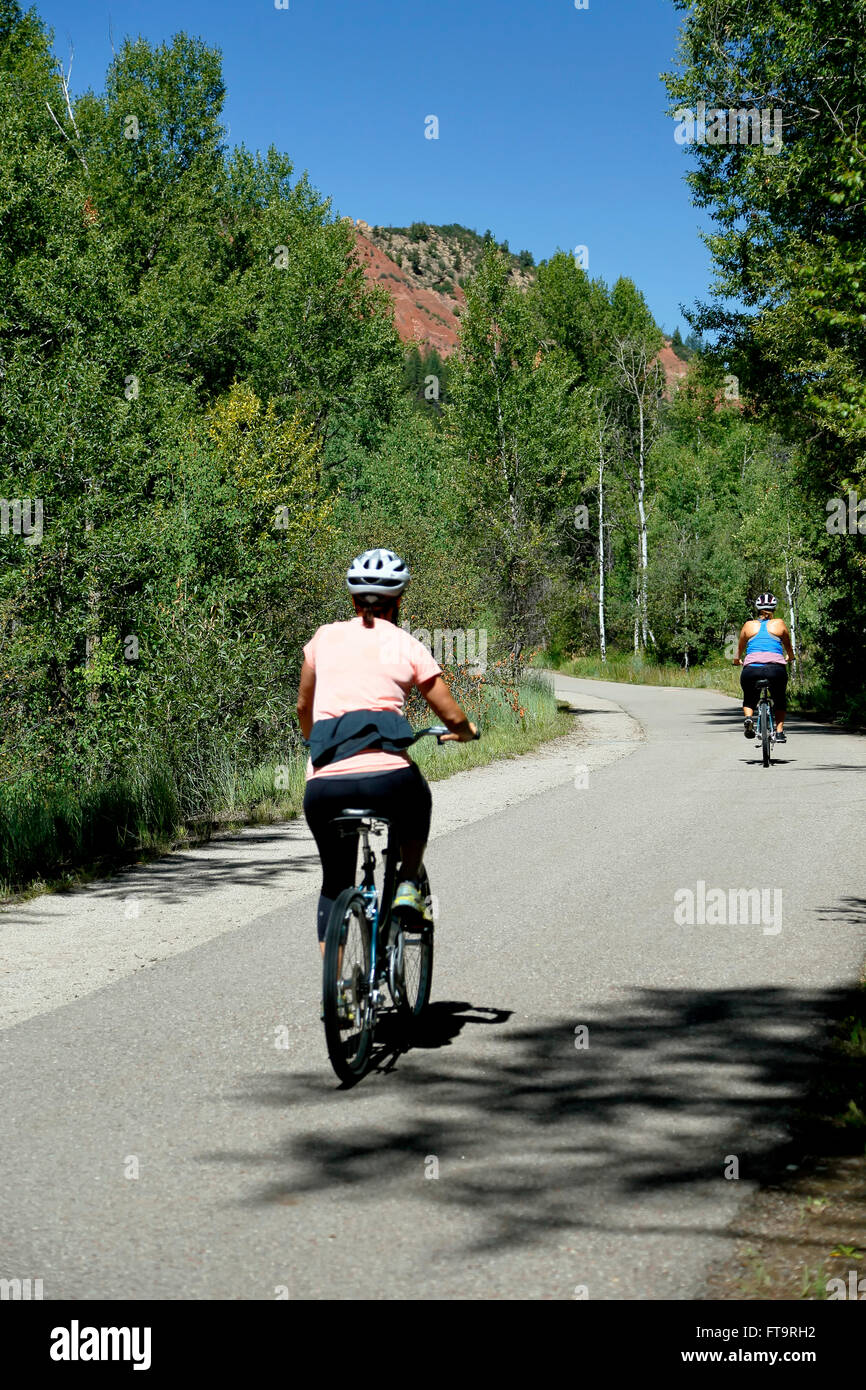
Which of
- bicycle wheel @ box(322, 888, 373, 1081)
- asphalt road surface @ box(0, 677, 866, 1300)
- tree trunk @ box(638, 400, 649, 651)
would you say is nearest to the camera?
asphalt road surface @ box(0, 677, 866, 1300)

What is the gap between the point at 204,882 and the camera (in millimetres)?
9758

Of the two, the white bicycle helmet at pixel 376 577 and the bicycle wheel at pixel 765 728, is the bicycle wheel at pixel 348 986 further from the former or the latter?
the bicycle wheel at pixel 765 728

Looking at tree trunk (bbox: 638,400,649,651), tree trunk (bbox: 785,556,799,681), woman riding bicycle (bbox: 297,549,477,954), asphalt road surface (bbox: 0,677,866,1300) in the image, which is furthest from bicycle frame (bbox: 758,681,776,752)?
tree trunk (bbox: 638,400,649,651)

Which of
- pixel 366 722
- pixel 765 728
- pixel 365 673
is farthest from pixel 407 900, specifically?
pixel 765 728

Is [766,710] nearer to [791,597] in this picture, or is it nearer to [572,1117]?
[572,1117]

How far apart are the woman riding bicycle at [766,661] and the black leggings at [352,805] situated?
39.6ft

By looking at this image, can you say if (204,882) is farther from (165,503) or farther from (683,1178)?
(165,503)

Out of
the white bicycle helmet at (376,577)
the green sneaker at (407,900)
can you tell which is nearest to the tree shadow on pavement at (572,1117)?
the green sneaker at (407,900)

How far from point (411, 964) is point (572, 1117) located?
3.99 feet

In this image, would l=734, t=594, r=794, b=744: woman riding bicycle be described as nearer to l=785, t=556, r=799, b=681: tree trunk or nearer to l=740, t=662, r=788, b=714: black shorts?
l=740, t=662, r=788, b=714: black shorts

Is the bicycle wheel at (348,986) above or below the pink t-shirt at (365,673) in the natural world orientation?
below

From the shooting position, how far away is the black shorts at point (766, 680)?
54.1 feet

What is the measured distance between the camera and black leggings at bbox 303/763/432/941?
4.91m

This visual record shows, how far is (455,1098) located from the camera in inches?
187
